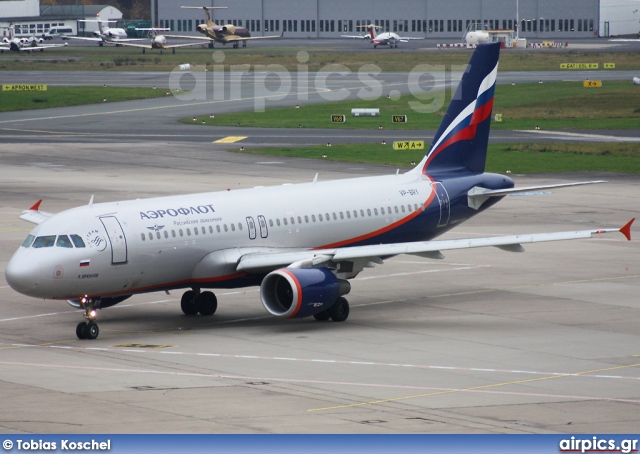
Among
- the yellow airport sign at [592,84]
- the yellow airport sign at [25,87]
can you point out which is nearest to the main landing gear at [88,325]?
the yellow airport sign at [25,87]

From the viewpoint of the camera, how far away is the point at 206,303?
4019cm

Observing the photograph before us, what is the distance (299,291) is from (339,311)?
2.90 m

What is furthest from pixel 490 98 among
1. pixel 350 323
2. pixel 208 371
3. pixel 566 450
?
pixel 566 450

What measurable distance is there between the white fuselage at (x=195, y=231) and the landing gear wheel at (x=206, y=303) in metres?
1.39

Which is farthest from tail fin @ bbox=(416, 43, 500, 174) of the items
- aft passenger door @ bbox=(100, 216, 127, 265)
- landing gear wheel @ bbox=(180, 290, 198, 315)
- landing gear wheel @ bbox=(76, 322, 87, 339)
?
landing gear wheel @ bbox=(76, 322, 87, 339)

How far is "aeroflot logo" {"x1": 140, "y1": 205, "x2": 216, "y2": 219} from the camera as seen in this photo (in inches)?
1471

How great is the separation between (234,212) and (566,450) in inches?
752

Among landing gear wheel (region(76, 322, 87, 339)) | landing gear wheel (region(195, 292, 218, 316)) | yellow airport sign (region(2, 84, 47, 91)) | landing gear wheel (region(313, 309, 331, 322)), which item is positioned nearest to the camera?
landing gear wheel (region(76, 322, 87, 339))

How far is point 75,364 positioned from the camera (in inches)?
1281

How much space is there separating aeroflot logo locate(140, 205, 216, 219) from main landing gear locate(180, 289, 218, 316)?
305 cm

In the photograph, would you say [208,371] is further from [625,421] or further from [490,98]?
[490,98]

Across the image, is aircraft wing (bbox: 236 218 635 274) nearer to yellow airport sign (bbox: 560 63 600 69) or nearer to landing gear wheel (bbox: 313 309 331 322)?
landing gear wheel (bbox: 313 309 331 322)

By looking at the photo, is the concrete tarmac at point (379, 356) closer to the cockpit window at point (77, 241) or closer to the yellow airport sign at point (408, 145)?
the cockpit window at point (77, 241)

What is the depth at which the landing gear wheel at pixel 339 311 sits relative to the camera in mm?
38750
